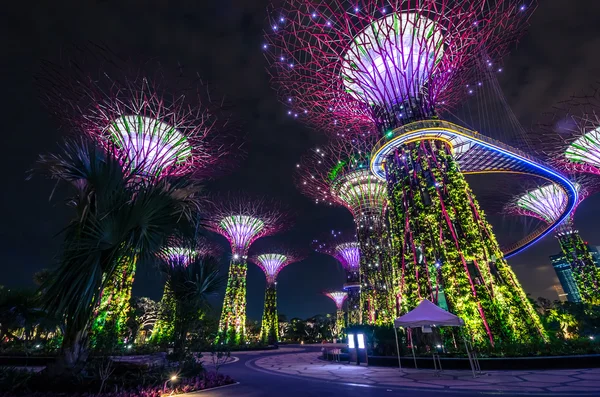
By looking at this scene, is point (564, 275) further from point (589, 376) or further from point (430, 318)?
point (430, 318)

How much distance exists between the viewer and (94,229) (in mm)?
6789

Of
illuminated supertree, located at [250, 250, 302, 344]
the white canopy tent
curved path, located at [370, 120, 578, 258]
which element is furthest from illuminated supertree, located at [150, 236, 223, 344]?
curved path, located at [370, 120, 578, 258]

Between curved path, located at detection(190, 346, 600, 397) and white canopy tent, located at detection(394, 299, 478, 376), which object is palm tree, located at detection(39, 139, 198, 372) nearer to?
curved path, located at detection(190, 346, 600, 397)

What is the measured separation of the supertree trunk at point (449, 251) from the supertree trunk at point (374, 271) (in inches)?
445

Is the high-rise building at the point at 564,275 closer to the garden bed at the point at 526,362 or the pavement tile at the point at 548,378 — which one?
the garden bed at the point at 526,362

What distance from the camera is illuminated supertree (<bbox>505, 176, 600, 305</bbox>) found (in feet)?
106

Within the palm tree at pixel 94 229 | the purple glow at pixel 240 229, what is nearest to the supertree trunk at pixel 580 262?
the purple glow at pixel 240 229

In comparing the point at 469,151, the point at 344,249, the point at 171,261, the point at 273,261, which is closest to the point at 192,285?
the point at 171,261

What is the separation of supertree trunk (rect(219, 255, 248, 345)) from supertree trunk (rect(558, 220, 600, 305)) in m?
38.7

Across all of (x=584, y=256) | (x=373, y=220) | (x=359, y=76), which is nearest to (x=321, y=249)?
(x=373, y=220)

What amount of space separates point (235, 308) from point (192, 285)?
20.8m

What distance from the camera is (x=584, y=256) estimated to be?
3288cm

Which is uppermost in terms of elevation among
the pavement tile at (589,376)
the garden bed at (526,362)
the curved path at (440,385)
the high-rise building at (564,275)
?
the high-rise building at (564,275)

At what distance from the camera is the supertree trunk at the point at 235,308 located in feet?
101
